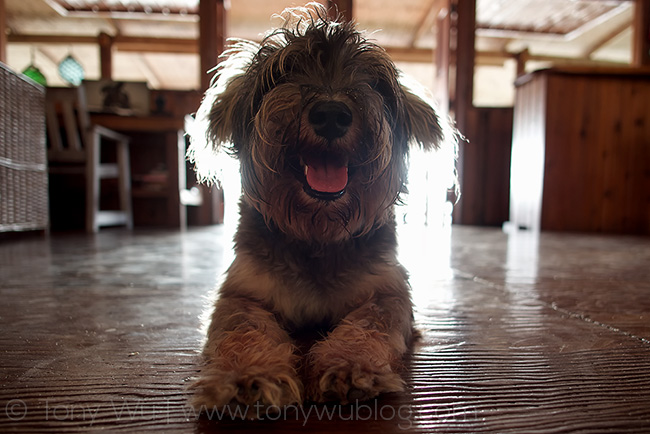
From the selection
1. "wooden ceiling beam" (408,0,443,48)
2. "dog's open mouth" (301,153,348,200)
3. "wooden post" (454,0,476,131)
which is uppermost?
"wooden ceiling beam" (408,0,443,48)

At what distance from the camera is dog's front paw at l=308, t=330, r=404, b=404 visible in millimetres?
1057

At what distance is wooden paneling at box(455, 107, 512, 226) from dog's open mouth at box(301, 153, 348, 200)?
6698 millimetres

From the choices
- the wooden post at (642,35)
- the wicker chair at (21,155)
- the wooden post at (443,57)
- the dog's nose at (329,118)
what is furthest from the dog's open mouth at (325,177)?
the wooden post at (642,35)

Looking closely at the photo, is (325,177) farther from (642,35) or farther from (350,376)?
(642,35)

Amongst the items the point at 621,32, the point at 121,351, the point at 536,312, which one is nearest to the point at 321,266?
the point at 121,351

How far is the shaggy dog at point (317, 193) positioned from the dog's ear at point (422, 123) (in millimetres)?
11

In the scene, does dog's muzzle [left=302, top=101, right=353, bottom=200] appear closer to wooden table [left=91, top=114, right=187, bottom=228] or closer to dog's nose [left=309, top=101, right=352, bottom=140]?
dog's nose [left=309, top=101, right=352, bottom=140]

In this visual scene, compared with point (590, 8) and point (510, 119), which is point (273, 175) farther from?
point (590, 8)

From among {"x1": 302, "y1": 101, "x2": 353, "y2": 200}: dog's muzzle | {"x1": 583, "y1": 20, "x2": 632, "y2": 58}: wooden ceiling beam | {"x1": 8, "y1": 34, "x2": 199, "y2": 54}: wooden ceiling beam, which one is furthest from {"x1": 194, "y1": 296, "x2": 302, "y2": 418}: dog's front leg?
{"x1": 583, "y1": 20, "x2": 632, "y2": 58}: wooden ceiling beam

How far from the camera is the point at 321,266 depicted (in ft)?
5.13

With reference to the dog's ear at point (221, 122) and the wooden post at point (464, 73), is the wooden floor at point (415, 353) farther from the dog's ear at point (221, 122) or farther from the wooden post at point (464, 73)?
the wooden post at point (464, 73)

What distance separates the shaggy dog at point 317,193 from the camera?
4.63 ft

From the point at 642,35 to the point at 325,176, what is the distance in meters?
9.21

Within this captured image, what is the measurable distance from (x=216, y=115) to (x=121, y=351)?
3.36 feet
